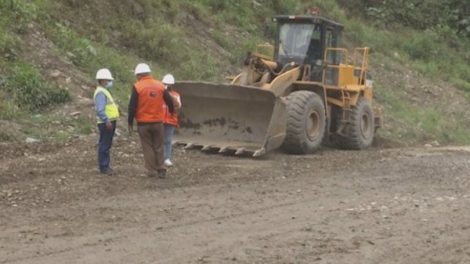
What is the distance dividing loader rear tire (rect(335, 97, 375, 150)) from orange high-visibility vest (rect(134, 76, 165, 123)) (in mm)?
6147

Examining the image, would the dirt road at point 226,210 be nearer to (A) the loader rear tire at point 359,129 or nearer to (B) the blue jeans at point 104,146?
(B) the blue jeans at point 104,146

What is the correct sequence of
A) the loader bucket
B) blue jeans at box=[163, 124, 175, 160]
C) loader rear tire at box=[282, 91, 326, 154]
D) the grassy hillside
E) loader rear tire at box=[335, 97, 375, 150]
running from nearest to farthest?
1. blue jeans at box=[163, 124, 175, 160]
2. the loader bucket
3. loader rear tire at box=[282, 91, 326, 154]
4. the grassy hillside
5. loader rear tire at box=[335, 97, 375, 150]

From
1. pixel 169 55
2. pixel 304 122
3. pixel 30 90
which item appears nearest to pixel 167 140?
pixel 304 122

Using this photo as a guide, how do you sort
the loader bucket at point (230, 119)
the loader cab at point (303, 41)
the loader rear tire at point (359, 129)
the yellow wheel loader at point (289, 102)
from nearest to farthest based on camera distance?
1. the loader bucket at point (230, 119)
2. the yellow wheel loader at point (289, 102)
3. the loader cab at point (303, 41)
4. the loader rear tire at point (359, 129)

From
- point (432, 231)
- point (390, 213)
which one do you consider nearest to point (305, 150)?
point (390, 213)

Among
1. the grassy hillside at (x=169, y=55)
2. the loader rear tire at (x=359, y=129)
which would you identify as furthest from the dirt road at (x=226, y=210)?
the loader rear tire at (x=359, y=129)

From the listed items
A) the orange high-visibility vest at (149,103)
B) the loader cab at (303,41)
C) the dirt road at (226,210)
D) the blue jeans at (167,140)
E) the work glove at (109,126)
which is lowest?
the dirt road at (226,210)

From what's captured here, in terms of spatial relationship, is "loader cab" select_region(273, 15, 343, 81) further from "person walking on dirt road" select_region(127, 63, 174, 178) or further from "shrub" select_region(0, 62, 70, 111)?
"person walking on dirt road" select_region(127, 63, 174, 178)

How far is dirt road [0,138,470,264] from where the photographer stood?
24.2 ft

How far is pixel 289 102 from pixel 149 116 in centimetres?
392

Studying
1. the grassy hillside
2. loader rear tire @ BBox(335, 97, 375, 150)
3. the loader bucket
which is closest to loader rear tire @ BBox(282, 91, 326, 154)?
the loader bucket

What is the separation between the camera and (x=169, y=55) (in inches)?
779

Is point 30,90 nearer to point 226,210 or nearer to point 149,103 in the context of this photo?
point 149,103

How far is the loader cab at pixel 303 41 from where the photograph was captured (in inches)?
634
